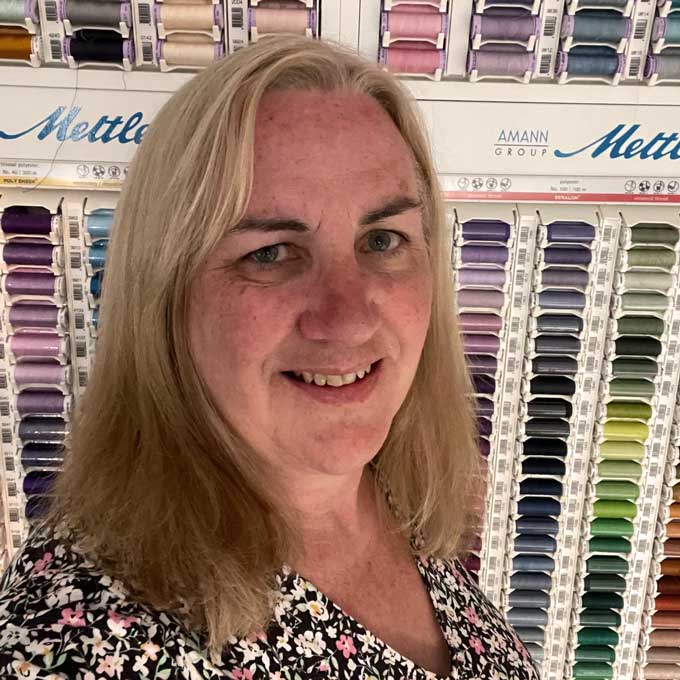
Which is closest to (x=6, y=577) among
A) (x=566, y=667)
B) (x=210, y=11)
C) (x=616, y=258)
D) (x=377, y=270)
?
(x=377, y=270)

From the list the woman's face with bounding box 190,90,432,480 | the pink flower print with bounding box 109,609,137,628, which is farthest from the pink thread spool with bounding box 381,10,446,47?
the pink flower print with bounding box 109,609,137,628

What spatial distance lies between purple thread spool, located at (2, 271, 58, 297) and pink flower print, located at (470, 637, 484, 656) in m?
0.78

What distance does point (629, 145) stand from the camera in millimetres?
1113

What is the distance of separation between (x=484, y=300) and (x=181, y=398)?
609 millimetres

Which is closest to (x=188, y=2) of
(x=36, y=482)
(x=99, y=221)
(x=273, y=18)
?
(x=273, y=18)

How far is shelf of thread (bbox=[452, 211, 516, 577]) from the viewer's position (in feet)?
3.80

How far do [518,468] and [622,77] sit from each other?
0.65 metres

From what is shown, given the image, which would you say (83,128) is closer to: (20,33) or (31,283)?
(20,33)

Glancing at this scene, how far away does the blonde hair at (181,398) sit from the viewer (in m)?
0.67

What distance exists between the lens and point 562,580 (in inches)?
54.0

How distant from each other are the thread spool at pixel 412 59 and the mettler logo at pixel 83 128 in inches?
14.3

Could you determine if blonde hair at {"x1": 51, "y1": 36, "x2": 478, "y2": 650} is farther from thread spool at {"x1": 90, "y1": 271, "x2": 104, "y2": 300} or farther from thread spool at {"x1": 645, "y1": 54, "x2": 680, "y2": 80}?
thread spool at {"x1": 645, "y1": 54, "x2": 680, "y2": 80}

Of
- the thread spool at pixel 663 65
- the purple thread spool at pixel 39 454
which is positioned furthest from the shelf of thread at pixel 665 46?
the purple thread spool at pixel 39 454

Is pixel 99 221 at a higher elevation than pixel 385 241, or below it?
below
